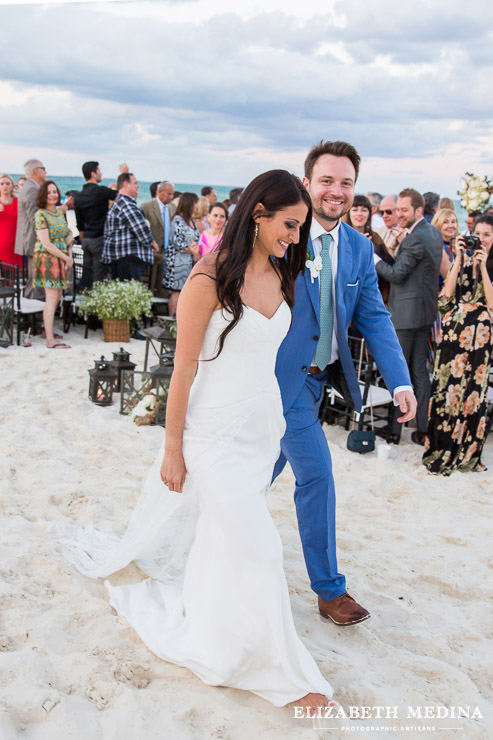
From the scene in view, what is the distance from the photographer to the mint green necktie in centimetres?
341

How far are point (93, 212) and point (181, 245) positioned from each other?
1293mm

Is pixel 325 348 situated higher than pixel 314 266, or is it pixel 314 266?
pixel 314 266

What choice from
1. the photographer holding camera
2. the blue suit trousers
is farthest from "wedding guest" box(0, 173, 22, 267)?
the blue suit trousers

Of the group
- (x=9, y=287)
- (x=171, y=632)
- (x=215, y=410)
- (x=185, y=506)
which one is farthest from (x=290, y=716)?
(x=9, y=287)

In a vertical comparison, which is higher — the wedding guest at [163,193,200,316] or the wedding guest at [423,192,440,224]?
the wedding guest at [423,192,440,224]

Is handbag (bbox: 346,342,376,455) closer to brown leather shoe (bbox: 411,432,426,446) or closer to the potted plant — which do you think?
brown leather shoe (bbox: 411,432,426,446)

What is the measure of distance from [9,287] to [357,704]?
22.3ft

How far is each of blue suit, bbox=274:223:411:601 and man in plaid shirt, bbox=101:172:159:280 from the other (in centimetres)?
635

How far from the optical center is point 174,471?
2777 mm

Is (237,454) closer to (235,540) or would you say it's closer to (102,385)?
(235,540)

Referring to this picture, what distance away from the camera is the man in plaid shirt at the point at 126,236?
939 centimetres

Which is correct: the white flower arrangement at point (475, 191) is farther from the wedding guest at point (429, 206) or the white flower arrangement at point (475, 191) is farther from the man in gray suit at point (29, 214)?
the man in gray suit at point (29, 214)

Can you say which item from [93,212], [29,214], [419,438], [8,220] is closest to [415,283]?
[419,438]

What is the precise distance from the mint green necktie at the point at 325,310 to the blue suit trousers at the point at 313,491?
20 centimetres
